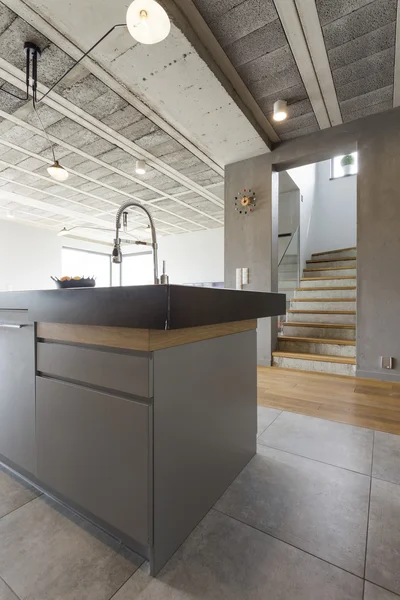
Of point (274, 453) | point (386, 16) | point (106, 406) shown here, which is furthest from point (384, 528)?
point (386, 16)

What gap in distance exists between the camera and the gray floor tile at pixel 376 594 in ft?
2.71

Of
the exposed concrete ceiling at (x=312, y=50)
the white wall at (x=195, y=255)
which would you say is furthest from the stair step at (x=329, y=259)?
the exposed concrete ceiling at (x=312, y=50)

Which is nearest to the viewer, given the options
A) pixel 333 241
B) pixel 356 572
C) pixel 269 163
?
pixel 356 572

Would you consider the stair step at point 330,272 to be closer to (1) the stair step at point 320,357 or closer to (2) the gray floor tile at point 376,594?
(1) the stair step at point 320,357

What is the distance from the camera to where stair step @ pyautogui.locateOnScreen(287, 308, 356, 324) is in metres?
4.02

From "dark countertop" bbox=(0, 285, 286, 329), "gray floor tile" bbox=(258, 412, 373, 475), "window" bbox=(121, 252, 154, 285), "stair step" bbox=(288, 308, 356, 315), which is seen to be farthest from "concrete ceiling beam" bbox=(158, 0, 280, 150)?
"window" bbox=(121, 252, 154, 285)

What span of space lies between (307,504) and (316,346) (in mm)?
2768

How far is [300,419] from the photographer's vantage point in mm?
2064

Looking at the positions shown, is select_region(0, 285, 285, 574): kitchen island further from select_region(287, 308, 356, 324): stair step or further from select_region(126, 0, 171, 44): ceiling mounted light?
select_region(287, 308, 356, 324): stair step

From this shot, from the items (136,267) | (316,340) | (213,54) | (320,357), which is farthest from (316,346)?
(136,267)

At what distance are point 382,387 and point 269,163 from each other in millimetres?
2980

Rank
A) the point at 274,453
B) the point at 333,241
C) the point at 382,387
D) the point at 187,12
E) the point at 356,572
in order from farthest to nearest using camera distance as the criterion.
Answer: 1. the point at 333,241
2. the point at 382,387
3. the point at 187,12
4. the point at 274,453
5. the point at 356,572

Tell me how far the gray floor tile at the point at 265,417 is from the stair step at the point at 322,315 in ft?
7.83

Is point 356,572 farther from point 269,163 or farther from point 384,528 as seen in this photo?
point 269,163
